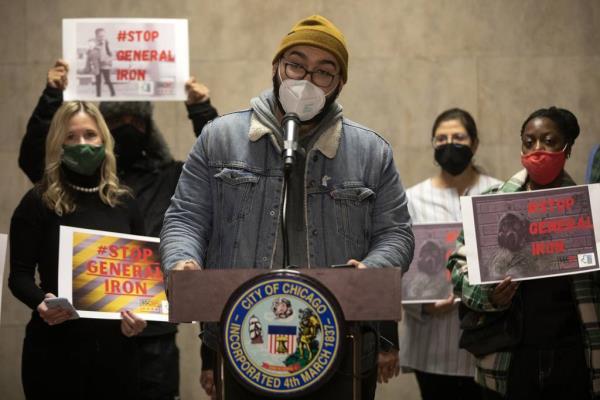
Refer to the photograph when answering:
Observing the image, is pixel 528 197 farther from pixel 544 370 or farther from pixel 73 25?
pixel 73 25

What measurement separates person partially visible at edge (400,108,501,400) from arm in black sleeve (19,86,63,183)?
186cm

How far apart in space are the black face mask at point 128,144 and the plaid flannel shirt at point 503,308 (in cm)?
173

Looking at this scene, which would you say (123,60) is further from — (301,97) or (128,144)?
(301,97)

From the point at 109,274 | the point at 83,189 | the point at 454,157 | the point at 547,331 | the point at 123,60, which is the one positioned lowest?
the point at 547,331

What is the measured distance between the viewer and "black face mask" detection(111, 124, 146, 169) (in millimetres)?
4805

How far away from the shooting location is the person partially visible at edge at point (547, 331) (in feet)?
12.0

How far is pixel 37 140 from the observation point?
15.0 ft

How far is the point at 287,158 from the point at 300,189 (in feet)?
1.53

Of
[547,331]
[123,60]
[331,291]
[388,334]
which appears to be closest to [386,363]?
[388,334]

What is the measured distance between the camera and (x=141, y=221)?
4.27m

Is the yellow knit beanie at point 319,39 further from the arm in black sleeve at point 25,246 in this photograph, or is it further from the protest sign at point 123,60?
the protest sign at point 123,60

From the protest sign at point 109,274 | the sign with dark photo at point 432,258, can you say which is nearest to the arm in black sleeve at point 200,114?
the protest sign at point 109,274

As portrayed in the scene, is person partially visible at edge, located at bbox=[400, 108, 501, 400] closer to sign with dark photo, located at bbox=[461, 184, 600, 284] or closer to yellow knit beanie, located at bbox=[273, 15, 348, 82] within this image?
sign with dark photo, located at bbox=[461, 184, 600, 284]

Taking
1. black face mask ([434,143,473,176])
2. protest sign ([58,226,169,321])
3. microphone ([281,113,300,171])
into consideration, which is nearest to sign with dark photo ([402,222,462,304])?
black face mask ([434,143,473,176])
